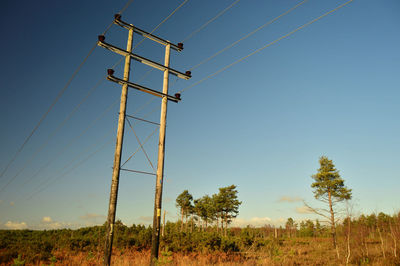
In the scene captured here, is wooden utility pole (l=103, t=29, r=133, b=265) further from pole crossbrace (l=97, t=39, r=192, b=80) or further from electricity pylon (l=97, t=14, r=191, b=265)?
pole crossbrace (l=97, t=39, r=192, b=80)

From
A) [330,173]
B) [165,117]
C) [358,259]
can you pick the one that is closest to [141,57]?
[165,117]

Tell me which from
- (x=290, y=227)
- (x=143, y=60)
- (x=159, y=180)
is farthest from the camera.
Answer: (x=290, y=227)

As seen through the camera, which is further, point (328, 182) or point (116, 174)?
point (328, 182)

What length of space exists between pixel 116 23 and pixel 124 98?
11.6 feet

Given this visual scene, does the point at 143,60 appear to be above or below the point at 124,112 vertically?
above

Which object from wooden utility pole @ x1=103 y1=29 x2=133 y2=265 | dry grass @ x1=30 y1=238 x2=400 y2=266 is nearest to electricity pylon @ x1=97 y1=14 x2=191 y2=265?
wooden utility pole @ x1=103 y1=29 x2=133 y2=265

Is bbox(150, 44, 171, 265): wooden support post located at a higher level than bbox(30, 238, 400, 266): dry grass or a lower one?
higher

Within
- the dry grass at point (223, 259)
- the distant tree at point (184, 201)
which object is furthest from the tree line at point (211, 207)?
the dry grass at point (223, 259)

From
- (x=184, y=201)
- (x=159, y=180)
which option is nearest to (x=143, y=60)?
(x=159, y=180)

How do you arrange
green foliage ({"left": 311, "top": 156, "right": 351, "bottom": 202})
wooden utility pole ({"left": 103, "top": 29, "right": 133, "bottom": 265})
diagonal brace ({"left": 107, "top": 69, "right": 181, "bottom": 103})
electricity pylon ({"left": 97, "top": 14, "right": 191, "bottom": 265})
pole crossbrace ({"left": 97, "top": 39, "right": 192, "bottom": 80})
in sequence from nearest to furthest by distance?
wooden utility pole ({"left": 103, "top": 29, "right": 133, "bottom": 265}) < electricity pylon ({"left": 97, "top": 14, "right": 191, "bottom": 265}) < diagonal brace ({"left": 107, "top": 69, "right": 181, "bottom": 103}) < pole crossbrace ({"left": 97, "top": 39, "right": 192, "bottom": 80}) < green foliage ({"left": 311, "top": 156, "right": 351, "bottom": 202})

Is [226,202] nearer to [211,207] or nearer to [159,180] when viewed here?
[211,207]

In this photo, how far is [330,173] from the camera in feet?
103

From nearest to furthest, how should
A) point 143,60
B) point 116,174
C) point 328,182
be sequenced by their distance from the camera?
point 116,174, point 143,60, point 328,182

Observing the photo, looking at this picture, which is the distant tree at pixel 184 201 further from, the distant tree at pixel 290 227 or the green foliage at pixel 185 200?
the distant tree at pixel 290 227
